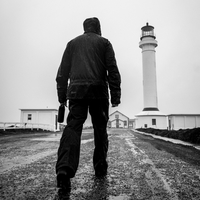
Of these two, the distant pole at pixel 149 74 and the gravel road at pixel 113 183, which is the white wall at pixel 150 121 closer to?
the distant pole at pixel 149 74

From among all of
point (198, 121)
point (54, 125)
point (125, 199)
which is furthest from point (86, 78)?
point (198, 121)

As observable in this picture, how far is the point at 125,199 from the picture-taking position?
1.74 metres

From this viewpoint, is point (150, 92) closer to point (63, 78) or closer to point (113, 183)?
point (63, 78)

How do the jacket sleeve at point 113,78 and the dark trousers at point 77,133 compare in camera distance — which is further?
the jacket sleeve at point 113,78

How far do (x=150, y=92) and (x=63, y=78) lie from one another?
3545cm

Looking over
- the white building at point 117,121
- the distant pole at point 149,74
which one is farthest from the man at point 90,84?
the white building at point 117,121

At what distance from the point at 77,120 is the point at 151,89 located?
35770mm

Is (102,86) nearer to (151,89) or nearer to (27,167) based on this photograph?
(27,167)

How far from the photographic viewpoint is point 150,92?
37000 millimetres

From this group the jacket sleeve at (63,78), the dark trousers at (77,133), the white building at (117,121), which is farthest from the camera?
the white building at (117,121)

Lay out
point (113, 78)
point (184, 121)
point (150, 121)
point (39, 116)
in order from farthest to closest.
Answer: point (184, 121) < point (39, 116) < point (150, 121) < point (113, 78)

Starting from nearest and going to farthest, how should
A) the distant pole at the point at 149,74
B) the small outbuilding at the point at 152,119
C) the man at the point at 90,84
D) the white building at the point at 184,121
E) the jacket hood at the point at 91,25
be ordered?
the man at the point at 90,84
the jacket hood at the point at 91,25
the small outbuilding at the point at 152,119
the distant pole at the point at 149,74
the white building at the point at 184,121

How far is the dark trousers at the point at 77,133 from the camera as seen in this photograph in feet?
7.06

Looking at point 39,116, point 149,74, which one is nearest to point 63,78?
point 39,116
